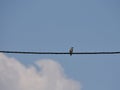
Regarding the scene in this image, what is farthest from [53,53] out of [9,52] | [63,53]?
[9,52]

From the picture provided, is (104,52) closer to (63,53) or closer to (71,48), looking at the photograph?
(63,53)

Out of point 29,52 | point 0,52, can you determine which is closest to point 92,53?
point 29,52

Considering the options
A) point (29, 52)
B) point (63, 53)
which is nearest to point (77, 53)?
point (63, 53)

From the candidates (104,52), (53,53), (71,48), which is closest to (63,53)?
(53,53)

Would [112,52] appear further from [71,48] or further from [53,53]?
[71,48]

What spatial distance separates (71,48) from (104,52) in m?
7.53

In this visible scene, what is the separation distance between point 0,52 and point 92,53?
6.79m

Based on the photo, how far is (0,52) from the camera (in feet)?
114

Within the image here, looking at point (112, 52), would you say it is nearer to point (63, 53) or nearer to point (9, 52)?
point (63, 53)

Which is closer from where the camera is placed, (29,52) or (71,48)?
(29,52)

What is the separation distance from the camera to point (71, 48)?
41.5 m

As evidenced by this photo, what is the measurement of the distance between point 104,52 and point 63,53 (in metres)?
3.23

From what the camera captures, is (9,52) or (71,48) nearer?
(9,52)

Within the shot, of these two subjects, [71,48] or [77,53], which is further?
[71,48]
